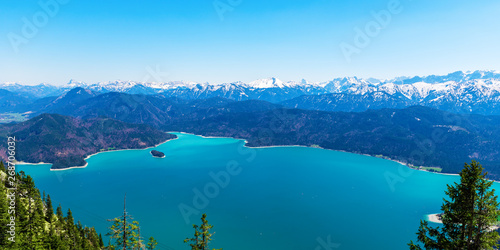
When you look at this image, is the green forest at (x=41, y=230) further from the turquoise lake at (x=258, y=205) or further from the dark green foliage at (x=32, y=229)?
the turquoise lake at (x=258, y=205)

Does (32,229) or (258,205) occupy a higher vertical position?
(258,205)

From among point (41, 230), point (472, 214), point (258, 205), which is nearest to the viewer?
point (472, 214)

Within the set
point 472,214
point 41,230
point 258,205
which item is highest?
point 258,205

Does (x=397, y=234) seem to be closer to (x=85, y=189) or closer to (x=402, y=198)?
(x=402, y=198)

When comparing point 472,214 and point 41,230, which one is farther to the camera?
point 41,230

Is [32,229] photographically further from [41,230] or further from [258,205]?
[258,205]

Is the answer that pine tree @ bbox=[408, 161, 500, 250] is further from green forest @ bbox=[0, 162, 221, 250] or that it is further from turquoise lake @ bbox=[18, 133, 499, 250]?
turquoise lake @ bbox=[18, 133, 499, 250]

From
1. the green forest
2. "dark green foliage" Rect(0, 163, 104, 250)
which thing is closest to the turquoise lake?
"dark green foliage" Rect(0, 163, 104, 250)

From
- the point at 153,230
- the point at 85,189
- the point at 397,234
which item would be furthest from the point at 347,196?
the point at 85,189

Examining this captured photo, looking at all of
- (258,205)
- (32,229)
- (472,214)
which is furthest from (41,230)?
(258,205)
